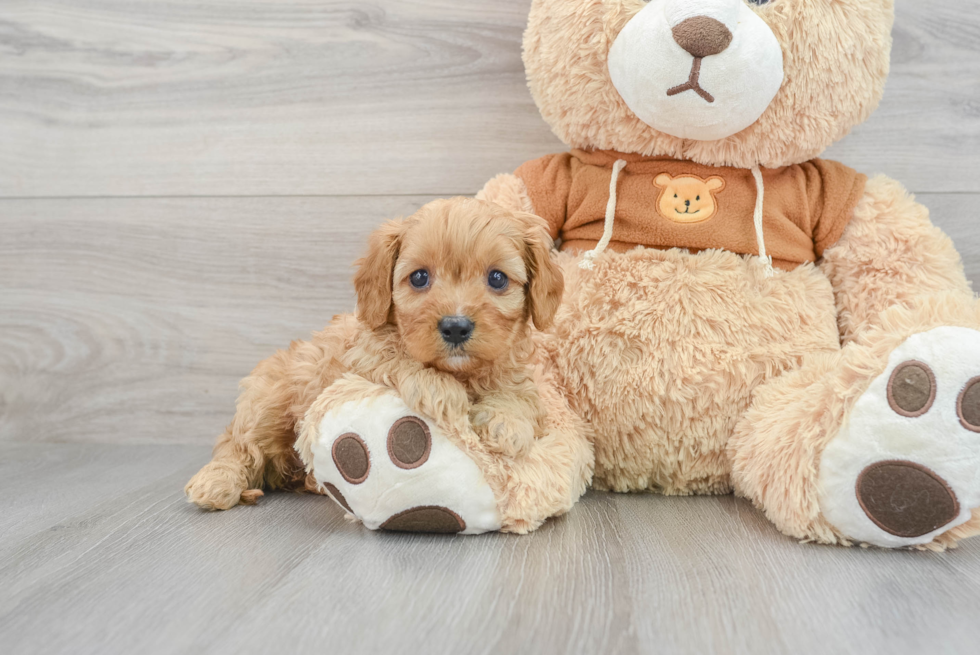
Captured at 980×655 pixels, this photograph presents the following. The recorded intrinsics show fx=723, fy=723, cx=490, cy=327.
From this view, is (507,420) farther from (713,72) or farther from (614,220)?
(713,72)

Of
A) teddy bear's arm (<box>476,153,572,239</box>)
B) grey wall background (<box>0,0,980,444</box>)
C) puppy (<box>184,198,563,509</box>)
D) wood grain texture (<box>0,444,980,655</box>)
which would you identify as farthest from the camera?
grey wall background (<box>0,0,980,444</box>)

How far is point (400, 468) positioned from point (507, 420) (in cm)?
18

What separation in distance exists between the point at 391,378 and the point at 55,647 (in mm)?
539

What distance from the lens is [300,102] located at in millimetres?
1719

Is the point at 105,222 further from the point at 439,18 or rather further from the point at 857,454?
the point at 857,454

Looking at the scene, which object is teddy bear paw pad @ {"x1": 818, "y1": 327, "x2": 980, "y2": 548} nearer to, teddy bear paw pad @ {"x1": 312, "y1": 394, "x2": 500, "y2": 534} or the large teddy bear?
the large teddy bear

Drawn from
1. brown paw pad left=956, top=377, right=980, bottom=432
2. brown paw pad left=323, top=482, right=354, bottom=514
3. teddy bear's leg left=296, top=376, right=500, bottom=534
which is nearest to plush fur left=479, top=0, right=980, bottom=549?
brown paw pad left=956, top=377, right=980, bottom=432

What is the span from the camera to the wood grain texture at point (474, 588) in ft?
2.62

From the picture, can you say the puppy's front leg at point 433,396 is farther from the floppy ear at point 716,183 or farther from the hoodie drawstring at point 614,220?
the floppy ear at point 716,183

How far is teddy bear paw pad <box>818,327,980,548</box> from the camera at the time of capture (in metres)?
0.96

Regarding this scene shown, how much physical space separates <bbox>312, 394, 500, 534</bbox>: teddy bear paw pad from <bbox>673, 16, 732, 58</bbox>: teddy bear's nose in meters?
0.72

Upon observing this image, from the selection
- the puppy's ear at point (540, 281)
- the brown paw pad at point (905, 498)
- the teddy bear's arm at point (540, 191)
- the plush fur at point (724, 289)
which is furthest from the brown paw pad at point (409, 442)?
the brown paw pad at point (905, 498)

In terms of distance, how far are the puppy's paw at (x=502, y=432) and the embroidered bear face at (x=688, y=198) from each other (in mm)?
495

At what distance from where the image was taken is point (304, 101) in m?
1.72
